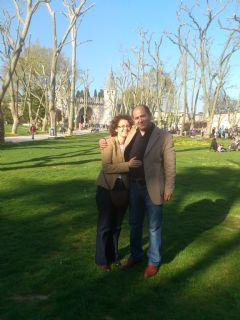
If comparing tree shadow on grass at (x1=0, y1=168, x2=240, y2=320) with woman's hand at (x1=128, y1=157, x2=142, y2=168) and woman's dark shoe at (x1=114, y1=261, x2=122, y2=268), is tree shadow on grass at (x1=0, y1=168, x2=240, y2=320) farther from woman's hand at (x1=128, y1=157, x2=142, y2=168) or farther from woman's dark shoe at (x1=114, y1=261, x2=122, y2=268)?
woman's hand at (x1=128, y1=157, x2=142, y2=168)

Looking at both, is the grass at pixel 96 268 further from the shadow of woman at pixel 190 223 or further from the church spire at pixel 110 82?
the church spire at pixel 110 82

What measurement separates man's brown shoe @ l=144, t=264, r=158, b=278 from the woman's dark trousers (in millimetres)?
470

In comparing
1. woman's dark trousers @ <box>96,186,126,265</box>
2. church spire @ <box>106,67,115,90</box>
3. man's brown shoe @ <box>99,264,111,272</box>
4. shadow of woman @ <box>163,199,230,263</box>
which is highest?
church spire @ <box>106,67,115,90</box>

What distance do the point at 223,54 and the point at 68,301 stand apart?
4502cm

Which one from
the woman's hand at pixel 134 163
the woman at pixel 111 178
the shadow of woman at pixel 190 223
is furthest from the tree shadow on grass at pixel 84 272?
the woman's hand at pixel 134 163

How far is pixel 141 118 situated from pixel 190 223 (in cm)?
311

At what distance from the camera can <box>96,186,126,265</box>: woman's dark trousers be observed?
5.01 meters

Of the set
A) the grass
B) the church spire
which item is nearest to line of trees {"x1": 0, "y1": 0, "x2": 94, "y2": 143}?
the grass

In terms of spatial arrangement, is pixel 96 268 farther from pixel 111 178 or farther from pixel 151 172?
pixel 151 172

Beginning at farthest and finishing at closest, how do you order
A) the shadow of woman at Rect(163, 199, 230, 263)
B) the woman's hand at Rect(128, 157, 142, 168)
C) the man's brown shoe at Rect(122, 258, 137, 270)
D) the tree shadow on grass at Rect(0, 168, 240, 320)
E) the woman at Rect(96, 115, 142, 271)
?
the shadow of woman at Rect(163, 199, 230, 263), the man's brown shoe at Rect(122, 258, 137, 270), the woman at Rect(96, 115, 142, 271), the woman's hand at Rect(128, 157, 142, 168), the tree shadow on grass at Rect(0, 168, 240, 320)

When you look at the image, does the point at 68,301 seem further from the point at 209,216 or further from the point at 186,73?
the point at 186,73

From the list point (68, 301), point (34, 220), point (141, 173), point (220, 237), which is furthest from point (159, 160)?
point (34, 220)

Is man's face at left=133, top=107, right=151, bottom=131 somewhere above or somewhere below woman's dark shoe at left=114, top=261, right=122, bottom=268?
above

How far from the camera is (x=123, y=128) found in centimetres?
494
